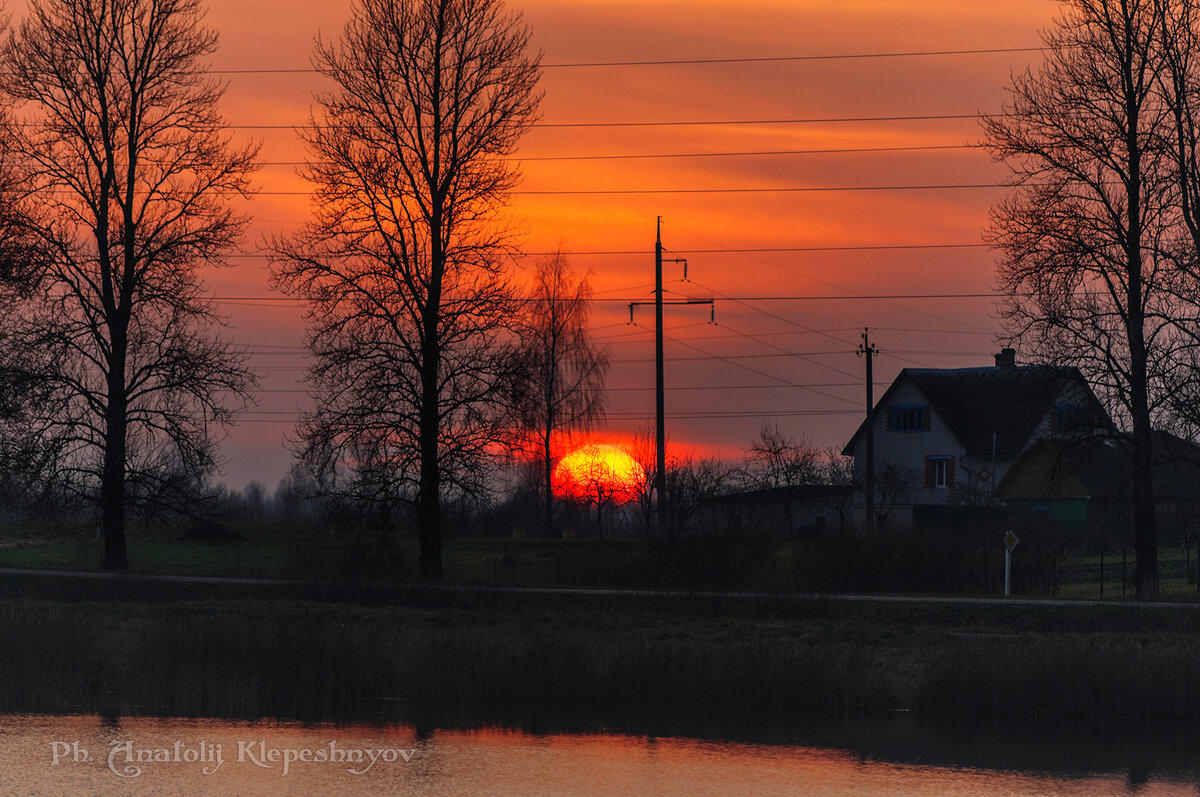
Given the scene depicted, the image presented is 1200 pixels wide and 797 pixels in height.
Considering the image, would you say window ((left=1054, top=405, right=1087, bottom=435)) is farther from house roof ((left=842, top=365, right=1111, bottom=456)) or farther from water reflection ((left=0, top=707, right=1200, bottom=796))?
house roof ((left=842, top=365, right=1111, bottom=456))

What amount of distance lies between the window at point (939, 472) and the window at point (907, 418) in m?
1.82

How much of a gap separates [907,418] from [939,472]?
348 centimetres

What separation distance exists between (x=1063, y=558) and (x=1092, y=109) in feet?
43.6

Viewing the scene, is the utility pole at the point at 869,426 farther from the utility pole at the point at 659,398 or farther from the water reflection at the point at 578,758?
the water reflection at the point at 578,758

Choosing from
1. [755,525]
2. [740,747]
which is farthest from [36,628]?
[755,525]

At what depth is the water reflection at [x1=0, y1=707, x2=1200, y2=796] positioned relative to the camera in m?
15.2

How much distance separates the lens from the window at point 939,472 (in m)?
70.0

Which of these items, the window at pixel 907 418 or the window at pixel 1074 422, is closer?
the window at pixel 1074 422

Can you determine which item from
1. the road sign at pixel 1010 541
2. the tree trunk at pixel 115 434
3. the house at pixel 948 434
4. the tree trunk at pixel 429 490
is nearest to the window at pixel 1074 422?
the road sign at pixel 1010 541

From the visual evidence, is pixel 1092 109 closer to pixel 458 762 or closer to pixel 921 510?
pixel 458 762

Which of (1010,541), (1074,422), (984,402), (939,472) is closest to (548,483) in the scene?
(939,472)

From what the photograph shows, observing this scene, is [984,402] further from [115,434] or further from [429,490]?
[115,434]

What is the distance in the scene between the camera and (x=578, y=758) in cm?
1691

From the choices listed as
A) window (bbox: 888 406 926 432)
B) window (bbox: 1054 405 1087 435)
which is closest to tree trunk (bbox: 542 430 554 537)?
window (bbox: 888 406 926 432)
